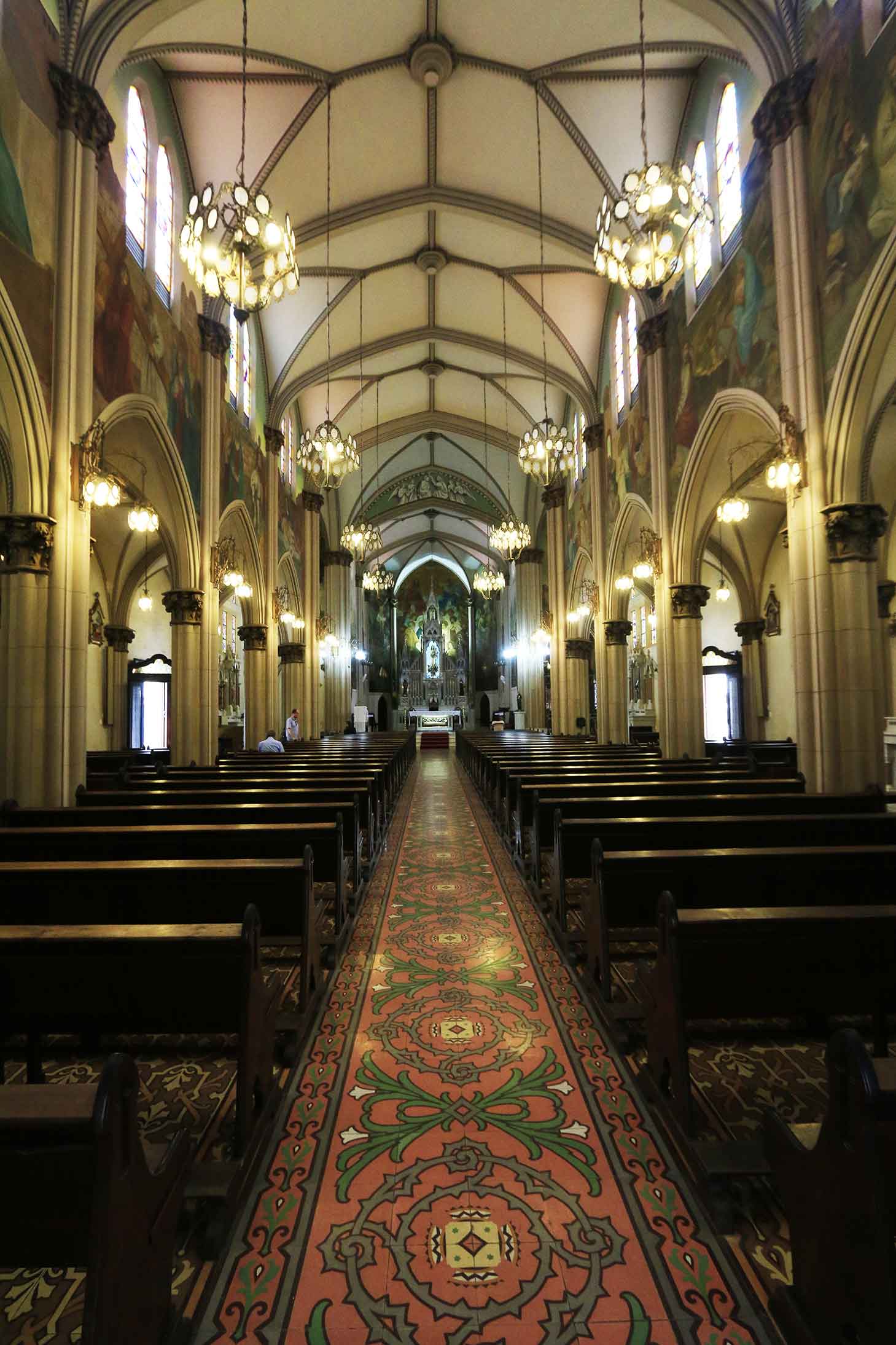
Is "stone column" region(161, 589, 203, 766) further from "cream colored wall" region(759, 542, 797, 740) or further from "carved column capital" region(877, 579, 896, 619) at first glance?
"cream colored wall" region(759, 542, 797, 740)

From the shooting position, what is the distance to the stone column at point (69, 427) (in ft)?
25.3

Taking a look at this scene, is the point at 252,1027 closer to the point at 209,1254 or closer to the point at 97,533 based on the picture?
the point at 209,1254

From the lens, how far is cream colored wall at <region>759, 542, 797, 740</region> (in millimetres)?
18875

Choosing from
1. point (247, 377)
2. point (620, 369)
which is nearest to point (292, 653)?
point (247, 377)

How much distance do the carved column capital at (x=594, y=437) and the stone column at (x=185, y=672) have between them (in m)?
11.0

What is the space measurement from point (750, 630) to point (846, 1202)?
20.5 metres

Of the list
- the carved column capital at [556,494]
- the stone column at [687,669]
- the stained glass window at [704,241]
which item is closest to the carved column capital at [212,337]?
the stained glass window at [704,241]

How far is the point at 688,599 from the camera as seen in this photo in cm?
1295

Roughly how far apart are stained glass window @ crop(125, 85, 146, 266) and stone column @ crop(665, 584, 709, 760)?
34.7 ft

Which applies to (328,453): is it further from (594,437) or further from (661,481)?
(594,437)

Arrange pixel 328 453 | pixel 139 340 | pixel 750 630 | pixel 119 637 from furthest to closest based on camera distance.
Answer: pixel 750 630 → pixel 119 637 → pixel 328 453 → pixel 139 340

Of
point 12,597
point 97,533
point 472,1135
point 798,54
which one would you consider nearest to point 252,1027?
point 472,1135

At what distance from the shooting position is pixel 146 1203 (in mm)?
1537

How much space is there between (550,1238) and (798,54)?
38.9 feet
